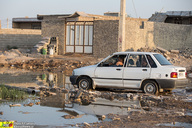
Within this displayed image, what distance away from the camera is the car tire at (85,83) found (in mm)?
13055

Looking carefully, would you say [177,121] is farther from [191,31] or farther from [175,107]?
[191,31]

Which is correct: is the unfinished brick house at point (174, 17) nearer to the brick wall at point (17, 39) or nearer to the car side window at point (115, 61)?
the brick wall at point (17, 39)

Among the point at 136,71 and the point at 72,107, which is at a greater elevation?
the point at 136,71

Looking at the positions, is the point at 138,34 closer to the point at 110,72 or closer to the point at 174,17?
the point at 174,17

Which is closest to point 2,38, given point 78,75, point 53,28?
point 53,28

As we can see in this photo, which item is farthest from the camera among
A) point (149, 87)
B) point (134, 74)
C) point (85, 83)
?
point (85, 83)

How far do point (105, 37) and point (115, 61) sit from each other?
13559 millimetres

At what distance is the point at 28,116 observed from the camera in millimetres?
8383

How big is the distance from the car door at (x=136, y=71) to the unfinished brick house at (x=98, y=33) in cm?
1334

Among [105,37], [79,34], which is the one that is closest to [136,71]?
[105,37]

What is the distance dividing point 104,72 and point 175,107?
12.1 ft

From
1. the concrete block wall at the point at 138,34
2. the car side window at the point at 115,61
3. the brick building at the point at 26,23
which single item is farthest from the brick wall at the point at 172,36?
the brick building at the point at 26,23

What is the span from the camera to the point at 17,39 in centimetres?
3581

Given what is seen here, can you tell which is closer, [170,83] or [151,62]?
[170,83]
